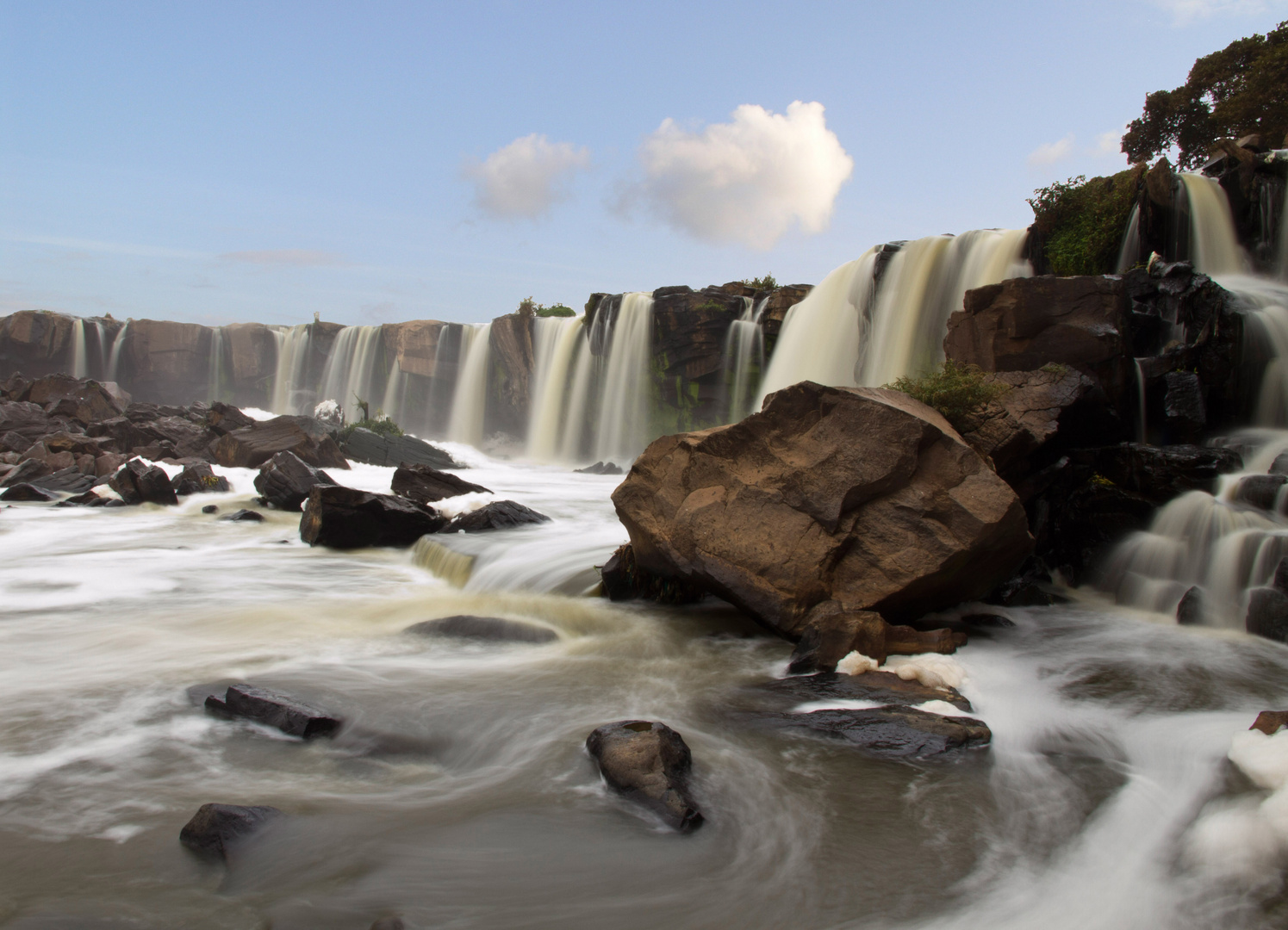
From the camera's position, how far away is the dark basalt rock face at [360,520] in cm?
1210

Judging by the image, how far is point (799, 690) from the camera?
19.2 feet

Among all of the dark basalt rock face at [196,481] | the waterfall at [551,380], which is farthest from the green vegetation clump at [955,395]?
the waterfall at [551,380]

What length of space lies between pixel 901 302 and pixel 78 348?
45520mm

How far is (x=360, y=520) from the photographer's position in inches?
478

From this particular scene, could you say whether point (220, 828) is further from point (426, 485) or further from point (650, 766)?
point (426, 485)

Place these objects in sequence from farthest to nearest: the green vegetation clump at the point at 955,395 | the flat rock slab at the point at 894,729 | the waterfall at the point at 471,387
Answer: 1. the waterfall at the point at 471,387
2. the green vegetation clump at the point at 955,395
3. the flat rock slab at the point at 894,729

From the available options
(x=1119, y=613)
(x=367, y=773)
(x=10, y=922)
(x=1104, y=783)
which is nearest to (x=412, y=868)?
(x=367, y=773)

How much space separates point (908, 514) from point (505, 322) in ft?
108

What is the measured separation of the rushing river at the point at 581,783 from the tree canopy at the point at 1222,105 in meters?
25.6

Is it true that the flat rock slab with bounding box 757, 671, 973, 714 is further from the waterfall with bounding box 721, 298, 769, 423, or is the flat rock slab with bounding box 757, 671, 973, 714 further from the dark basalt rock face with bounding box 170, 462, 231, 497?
the waterfall with bounding box 721, 298, 769, 423

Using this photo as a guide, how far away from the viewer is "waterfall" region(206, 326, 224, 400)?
47656 mm

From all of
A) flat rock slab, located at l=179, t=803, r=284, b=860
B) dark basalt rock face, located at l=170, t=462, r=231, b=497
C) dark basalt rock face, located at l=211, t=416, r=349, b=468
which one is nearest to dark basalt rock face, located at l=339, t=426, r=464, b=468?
dark basalt rock face, located at l=211, t=416, r=349, b=468

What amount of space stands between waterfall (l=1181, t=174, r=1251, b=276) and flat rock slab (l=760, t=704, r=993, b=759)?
44.6 ft

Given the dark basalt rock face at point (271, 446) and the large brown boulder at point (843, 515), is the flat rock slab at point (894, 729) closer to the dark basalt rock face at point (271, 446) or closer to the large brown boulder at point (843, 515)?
the large brown boulder at point (843, 515)
